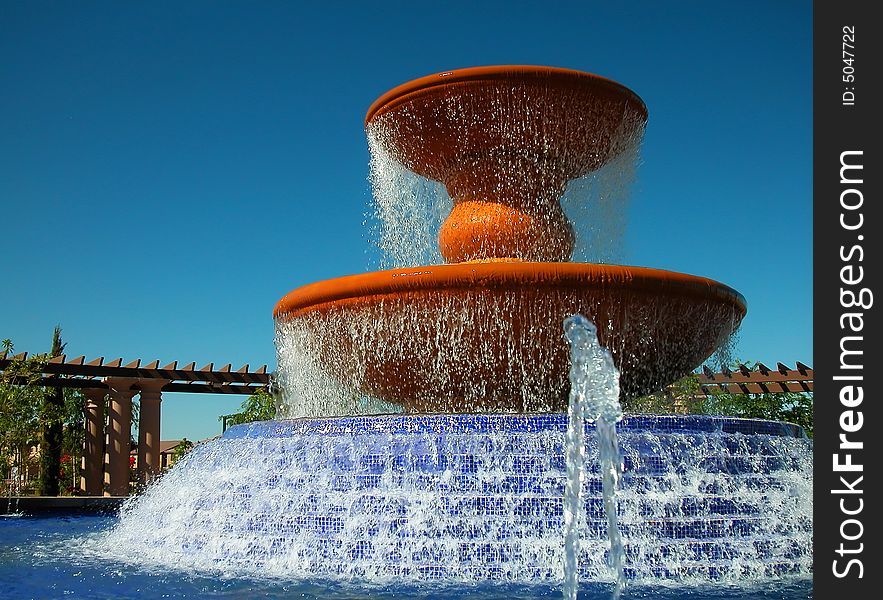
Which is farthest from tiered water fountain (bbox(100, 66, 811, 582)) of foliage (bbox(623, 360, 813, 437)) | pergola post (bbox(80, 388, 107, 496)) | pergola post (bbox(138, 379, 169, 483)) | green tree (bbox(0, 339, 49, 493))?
pergola post (bbox(80, 388, 107, 496))

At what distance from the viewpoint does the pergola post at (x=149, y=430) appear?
18094mm

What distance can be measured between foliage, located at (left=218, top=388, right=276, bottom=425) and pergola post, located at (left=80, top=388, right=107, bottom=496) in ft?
9.00

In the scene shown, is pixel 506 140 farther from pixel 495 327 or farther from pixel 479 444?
pixel 479 444

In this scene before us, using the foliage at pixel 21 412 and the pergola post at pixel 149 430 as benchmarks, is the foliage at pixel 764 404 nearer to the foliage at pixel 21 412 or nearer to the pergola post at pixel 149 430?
the pergola post at pixel 149 430

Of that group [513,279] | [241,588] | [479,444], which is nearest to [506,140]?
[513,279]

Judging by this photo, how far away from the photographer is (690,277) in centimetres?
718

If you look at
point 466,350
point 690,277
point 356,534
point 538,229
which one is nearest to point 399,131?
point 538,229

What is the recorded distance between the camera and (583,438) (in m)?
5.75

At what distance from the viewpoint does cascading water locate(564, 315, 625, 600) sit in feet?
16.7

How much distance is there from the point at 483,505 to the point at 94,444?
14.7 meters

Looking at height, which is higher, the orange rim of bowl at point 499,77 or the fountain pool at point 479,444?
the orange rim of bowl at point 499,77

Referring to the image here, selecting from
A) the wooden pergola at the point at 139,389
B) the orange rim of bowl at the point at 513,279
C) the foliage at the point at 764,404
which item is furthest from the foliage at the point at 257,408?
the orange rim of bowl at the point at 513,279

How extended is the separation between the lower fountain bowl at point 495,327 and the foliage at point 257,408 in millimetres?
10847
